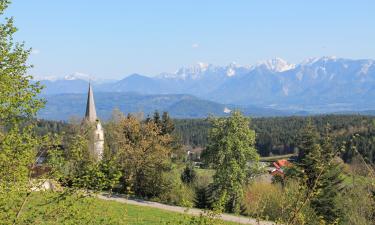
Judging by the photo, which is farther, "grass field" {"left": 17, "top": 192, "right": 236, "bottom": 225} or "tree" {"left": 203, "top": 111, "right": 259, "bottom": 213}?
"tree" {"left": 203, "top": 111, "right": 259, "bottom": 213}

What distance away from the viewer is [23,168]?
25.4ft

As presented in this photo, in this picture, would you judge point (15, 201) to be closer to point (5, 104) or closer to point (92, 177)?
point (92, 177)

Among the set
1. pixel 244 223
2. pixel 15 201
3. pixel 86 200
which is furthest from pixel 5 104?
pixel 244 223

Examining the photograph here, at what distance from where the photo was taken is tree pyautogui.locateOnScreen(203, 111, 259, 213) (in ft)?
119

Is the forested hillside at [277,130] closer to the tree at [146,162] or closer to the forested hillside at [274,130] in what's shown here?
the forested hillside at [274,130]

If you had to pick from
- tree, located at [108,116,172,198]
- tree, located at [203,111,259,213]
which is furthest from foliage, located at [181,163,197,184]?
tree, located at [203,111,259,213]

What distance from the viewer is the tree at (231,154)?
119ft

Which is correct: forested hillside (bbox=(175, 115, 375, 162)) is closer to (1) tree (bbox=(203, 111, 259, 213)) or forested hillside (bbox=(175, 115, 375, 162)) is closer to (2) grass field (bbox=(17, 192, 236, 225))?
(1) tree (bbox=(203, 111, 259, 213))

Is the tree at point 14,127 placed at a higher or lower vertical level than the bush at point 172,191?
higher

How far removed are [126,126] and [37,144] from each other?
39.5 m

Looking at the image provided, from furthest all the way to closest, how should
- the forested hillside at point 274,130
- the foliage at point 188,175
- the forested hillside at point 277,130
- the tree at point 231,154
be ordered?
the forested hillside at point 277,130 → the forested hillside at point 274,130 → the foliage at point 188,175 → the tree at point 231,154

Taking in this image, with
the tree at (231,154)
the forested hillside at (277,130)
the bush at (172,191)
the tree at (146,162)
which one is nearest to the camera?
the tree at (231,154)

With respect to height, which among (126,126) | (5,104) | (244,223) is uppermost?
(5,104)

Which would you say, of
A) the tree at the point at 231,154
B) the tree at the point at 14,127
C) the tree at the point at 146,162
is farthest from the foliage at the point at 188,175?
the tree at the point at 14,127
